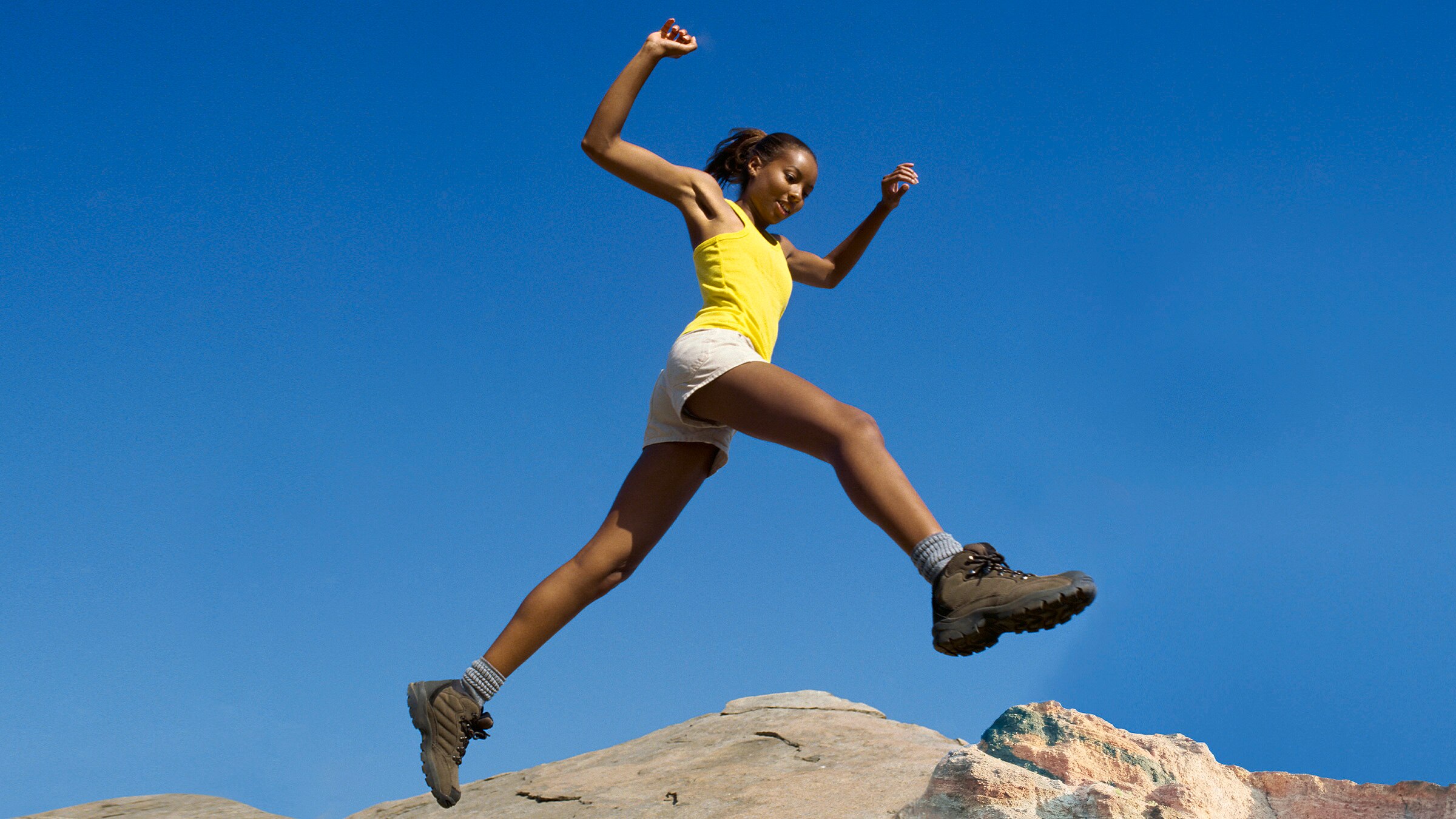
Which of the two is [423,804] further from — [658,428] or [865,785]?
[658,428]

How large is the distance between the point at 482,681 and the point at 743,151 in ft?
6.05

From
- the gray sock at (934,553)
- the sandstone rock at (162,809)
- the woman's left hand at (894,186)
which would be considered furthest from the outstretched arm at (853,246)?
the sandstone rock at (162,809)

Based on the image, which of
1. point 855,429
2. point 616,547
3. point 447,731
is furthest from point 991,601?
point 447,731

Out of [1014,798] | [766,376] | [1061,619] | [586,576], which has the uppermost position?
[766,376]

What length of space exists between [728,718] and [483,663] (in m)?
2.62

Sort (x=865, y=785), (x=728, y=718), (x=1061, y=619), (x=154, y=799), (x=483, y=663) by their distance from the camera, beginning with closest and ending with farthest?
(x=1061, y=619), (x=483, y=663), (x=865, y=785), (x=728, y=718), (x=154, y=799)

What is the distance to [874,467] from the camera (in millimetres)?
2371

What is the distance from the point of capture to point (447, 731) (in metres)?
2.83

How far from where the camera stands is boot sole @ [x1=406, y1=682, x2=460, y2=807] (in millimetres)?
2828

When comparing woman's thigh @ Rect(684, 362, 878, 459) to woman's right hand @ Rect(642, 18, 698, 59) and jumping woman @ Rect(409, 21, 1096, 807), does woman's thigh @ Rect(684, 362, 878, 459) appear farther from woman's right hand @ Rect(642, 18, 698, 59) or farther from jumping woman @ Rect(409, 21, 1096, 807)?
woman's right hand @ Rect(642, 18, 698, 59)

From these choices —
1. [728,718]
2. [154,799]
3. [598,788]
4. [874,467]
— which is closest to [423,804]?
[598,788]

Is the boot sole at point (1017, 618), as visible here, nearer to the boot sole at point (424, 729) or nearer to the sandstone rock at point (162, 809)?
the boot sole at point (424, 729)

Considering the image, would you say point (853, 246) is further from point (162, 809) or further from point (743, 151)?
point (162, 809)

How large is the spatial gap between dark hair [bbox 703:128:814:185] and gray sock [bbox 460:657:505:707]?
162cm
